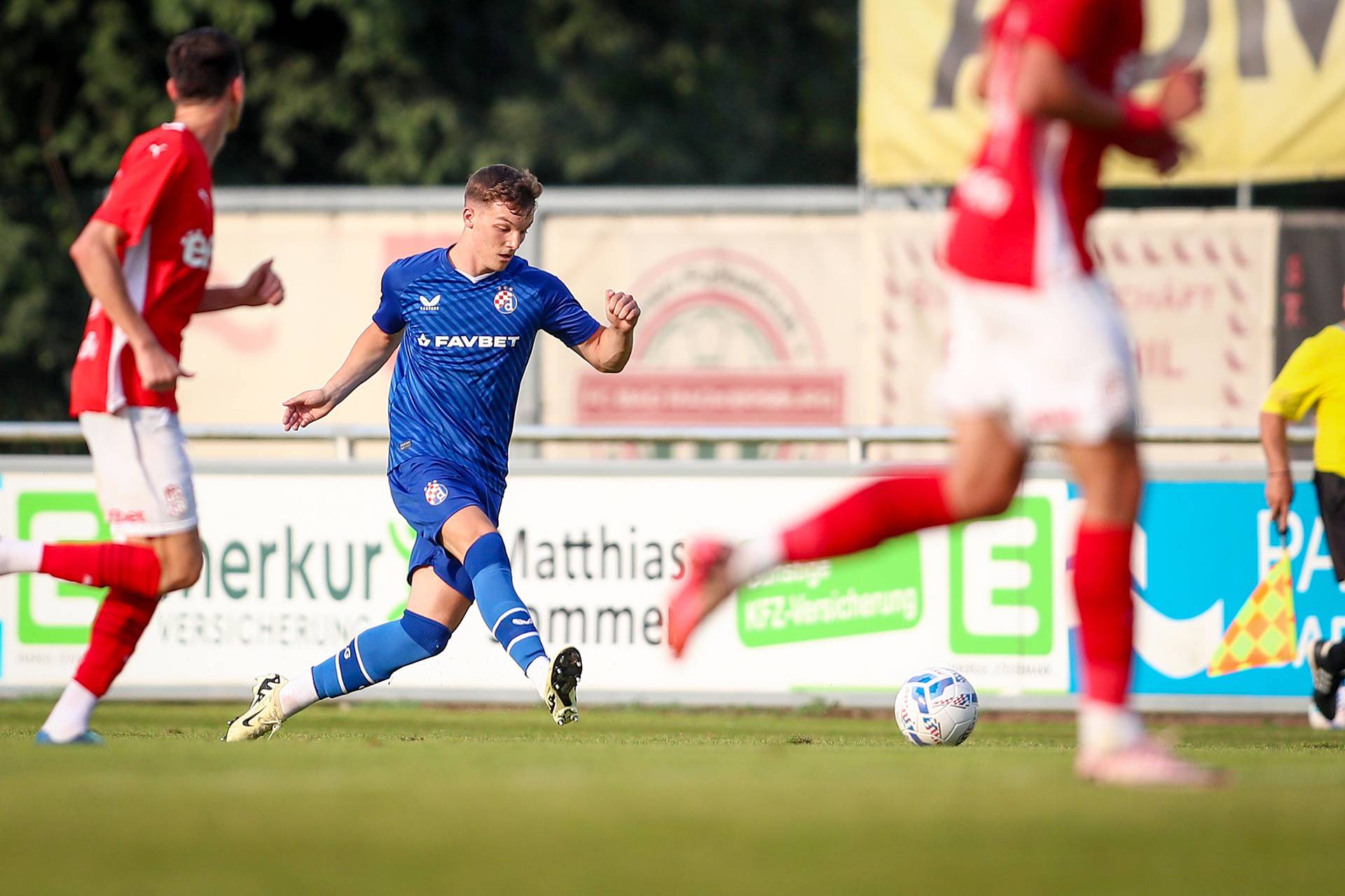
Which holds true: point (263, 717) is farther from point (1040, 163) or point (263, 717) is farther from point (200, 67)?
point (1040, 163)

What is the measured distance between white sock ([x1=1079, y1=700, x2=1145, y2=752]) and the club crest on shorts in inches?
110

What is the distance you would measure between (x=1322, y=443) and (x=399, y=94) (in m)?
16.9

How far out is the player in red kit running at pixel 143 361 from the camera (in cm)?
570

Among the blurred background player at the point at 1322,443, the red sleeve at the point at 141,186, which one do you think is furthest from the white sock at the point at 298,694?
the blurred background player at the point at 1322,443

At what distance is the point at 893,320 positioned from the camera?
17.9m

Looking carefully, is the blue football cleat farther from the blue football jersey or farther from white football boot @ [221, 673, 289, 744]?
the blue football jersey

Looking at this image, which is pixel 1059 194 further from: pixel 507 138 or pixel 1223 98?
pixel 507 138

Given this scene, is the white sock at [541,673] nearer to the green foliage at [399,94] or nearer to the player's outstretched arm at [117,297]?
the player's outstretched arm at [117,297]

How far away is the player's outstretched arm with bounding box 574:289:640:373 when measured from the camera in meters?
7.05

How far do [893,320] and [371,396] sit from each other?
498cm

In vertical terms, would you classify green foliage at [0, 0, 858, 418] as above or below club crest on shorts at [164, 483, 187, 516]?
above

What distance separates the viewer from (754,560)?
16.4 feet

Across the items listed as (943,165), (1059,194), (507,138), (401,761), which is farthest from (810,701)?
(507,138)

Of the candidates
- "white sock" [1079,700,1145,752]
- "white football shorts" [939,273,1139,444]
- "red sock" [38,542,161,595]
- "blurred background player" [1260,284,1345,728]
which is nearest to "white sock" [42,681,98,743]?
"red sock" [38,542,161,595]
